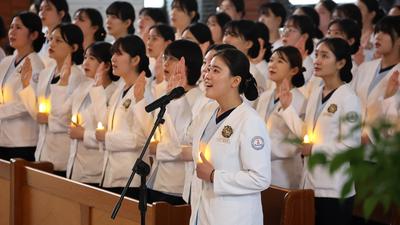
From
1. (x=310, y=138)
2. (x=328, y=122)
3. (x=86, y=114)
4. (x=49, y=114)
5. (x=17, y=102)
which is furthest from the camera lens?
(x=17, y=102)

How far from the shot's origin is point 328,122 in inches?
174

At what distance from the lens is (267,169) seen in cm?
342

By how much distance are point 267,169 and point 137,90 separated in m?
1.57

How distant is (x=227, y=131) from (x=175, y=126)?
113 cm

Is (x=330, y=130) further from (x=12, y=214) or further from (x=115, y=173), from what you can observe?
(x=12, y=214)

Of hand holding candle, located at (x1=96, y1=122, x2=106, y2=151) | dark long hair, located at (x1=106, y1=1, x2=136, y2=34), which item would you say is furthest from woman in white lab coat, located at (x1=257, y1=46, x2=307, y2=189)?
dark long hair, located at (x1=106, y1=1, x2=136, y2=34)

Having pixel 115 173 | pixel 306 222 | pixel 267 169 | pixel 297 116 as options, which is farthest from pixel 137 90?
pixel 267 169

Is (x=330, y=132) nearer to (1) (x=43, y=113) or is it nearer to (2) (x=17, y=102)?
(1) (x=43, y=113)

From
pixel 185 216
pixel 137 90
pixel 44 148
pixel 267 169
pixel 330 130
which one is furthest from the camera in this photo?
pixel 44 148

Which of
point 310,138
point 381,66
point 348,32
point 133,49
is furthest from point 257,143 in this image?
point 348,32

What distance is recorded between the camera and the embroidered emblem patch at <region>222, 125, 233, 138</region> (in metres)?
3.47

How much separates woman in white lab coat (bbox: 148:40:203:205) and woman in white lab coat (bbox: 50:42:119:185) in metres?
0.54

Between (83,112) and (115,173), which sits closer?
(115,173)

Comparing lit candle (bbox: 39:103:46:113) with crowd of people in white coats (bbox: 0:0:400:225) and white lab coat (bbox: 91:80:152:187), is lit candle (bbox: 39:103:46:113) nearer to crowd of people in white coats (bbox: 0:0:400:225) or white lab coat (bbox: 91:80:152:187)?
crowd of people in white coats (bbox: 0:0:400:225)
